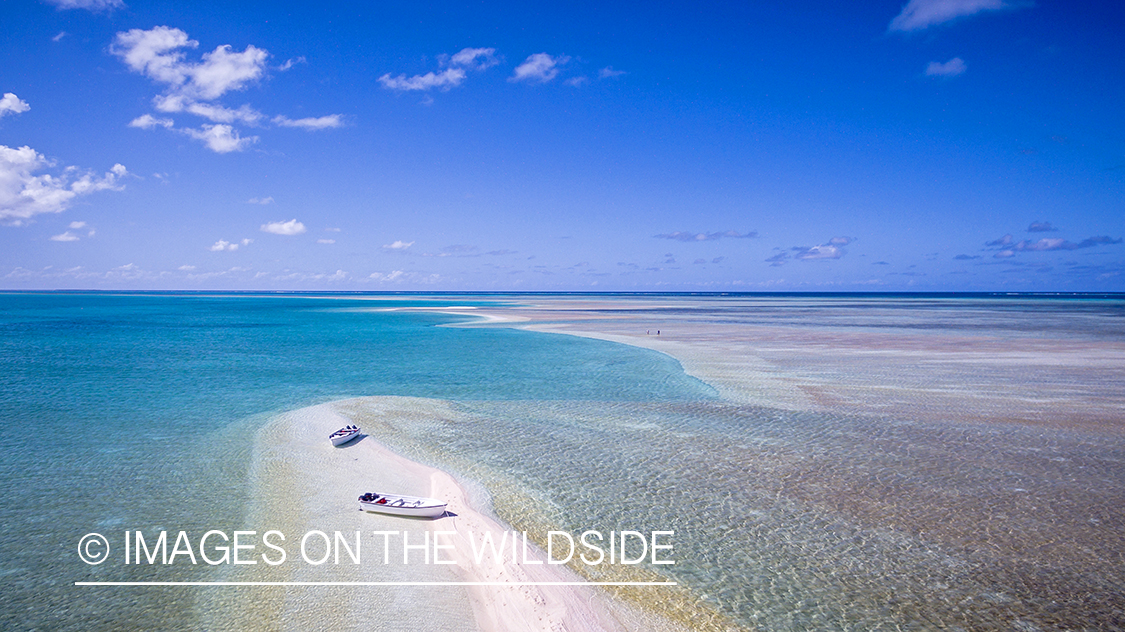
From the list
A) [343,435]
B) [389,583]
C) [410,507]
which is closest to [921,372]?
[410,507]

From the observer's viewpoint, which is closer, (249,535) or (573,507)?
(249,535)

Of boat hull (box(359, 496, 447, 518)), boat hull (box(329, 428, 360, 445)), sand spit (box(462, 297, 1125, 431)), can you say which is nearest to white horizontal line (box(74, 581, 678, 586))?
boat hull (box(359, 496, 447, 518))

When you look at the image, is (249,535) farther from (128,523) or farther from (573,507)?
(573,507)

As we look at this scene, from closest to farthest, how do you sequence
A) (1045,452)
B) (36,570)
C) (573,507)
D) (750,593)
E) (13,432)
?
(750,593) < (36,570) < (573,507) < (1045,452) < (13,432)

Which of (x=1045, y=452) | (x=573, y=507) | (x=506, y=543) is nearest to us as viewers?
(x=506, y=543)

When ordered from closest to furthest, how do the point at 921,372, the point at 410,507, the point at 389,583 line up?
the point at 389,583
the point at 410,507
the point at 921,372

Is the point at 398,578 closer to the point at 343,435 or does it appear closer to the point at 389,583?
the point at 389,583

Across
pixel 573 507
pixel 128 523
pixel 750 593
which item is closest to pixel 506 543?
pixel 573 507
